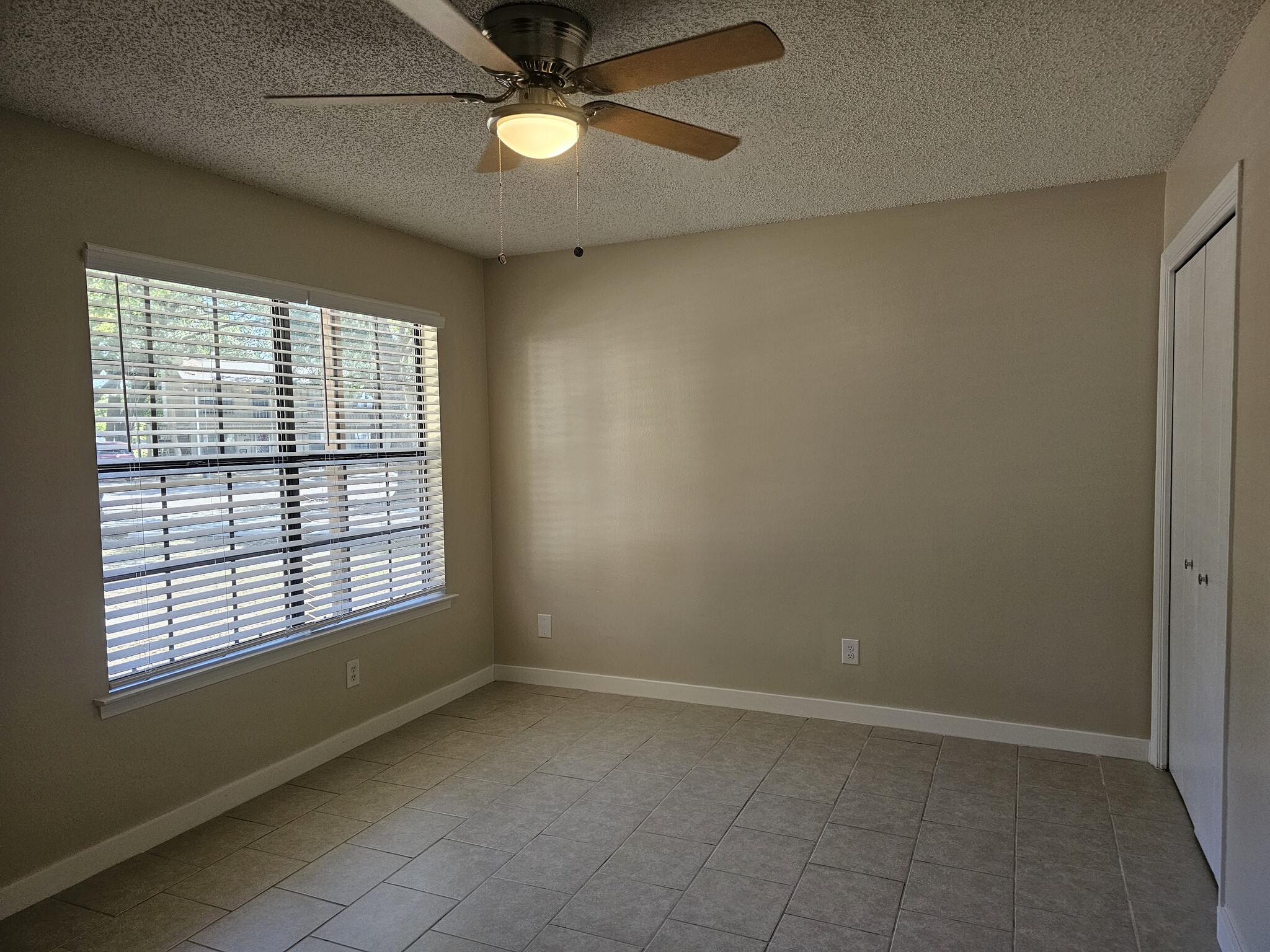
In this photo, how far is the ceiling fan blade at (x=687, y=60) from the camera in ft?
5.10

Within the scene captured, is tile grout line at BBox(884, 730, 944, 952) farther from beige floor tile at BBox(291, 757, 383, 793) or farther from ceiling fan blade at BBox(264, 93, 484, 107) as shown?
ceiling fan blade at BBox(264, 93, 484, 107)

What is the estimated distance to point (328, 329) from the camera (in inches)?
140

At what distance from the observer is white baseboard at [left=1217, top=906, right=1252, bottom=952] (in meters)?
2.02

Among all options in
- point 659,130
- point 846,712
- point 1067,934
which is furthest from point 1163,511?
point 659,130

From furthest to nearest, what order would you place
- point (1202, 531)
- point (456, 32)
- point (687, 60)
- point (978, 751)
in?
point (978, 751), point (1202, 531), point (687, 60), point (456, 32)

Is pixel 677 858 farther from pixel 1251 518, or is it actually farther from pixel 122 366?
pixel 122 366

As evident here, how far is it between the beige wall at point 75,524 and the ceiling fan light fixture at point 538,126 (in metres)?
1.59

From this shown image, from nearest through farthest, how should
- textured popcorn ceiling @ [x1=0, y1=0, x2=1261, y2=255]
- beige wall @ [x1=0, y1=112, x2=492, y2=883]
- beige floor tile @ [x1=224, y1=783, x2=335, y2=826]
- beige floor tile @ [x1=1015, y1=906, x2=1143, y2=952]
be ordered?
textured popcorn ceiling @ [x1=0, y1=0, x2=1261, y2=255], beige floor tile @ [x1=1015, y1=906, x2=1143, y2=952], beige wall @ [x1=0, y1=112, x2=492, y2=883], beige floor tile @ [x1=224, y1=783, x2=335, y2=826]

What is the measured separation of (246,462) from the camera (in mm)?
3145

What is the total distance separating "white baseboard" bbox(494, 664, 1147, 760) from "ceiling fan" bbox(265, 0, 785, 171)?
2716 millimetres

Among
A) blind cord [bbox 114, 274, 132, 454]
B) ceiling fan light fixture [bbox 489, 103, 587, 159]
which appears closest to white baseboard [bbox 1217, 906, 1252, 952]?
ceiling fan light fixture [bbox 489, 103, 587, 159]

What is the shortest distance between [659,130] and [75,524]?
2.15m

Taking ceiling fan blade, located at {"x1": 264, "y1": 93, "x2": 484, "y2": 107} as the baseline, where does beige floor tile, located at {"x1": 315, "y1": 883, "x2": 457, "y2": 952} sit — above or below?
below

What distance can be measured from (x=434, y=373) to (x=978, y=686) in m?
2.99
